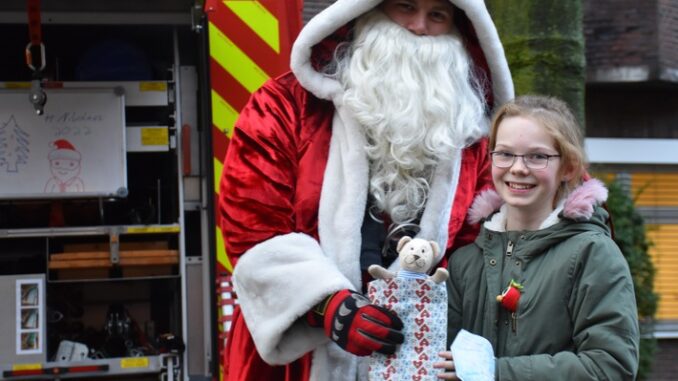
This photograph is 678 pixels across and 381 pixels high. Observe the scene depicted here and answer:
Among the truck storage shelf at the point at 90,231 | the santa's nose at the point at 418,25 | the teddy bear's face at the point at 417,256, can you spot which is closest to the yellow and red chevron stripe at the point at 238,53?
the truck storage shelf at the point at 90,231

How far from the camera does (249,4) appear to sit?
16.6 ft

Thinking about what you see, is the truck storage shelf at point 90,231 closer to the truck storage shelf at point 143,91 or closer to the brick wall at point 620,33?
the truck storage shelf at point 143,91

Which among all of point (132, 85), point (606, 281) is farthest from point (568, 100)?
point (606, 281)

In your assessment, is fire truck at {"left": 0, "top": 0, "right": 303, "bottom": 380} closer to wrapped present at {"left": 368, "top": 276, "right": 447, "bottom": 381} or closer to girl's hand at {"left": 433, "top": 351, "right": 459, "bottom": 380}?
wrapped present at {"left": 368, "top": 276, "right": 447, "bottom": 381}

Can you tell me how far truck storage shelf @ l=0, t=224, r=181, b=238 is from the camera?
493 centimetres

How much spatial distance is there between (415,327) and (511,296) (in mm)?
231

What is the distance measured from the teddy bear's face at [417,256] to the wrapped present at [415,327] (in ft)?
0.13

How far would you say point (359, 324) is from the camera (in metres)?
2.93

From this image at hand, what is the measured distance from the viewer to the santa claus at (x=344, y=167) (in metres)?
3.22

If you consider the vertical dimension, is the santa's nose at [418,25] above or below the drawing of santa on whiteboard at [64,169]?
above

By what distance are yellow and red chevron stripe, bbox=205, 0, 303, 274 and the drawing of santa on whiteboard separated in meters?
0.58

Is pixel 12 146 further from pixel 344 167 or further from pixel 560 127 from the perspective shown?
pixel 560 127

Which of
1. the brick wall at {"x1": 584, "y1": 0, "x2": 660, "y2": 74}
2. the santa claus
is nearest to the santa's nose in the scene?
the santa claus

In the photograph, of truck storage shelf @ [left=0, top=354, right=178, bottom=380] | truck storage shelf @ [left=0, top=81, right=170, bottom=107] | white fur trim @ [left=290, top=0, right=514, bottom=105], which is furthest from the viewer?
truck storage shelf @ [left=0, top=81, right=170, bottom=107]
